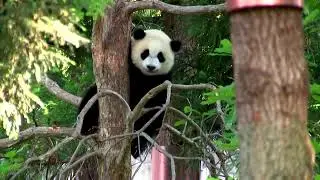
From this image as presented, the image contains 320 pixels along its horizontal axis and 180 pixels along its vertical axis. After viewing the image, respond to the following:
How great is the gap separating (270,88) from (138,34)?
4469mm

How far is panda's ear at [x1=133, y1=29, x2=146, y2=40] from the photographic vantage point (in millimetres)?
6465

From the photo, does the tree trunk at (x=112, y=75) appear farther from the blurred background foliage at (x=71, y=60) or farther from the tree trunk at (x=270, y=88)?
the tree trunk at (x=270, y=88)

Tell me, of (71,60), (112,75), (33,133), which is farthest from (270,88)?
(112,75)

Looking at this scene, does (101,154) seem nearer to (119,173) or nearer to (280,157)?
(119,173)

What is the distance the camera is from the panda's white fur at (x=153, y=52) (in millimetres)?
6609

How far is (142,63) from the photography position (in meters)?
6.59

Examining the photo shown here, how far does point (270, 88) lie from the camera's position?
2111mm

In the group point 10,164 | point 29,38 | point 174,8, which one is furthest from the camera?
point 10,164

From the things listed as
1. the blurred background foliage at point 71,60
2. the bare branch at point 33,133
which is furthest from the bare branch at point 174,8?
the bare branch at point 33,133

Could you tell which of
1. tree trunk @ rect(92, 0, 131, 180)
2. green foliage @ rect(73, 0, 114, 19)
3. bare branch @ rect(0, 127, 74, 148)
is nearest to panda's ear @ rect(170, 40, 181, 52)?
tree trunk @ rect(92, 0, 131, 180)

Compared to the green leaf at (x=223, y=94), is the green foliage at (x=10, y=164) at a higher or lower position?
lower

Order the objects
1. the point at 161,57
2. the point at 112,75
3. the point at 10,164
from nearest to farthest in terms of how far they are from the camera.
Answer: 1. the point at 112,75
2. the point at 10,164
3. the point at 161,57

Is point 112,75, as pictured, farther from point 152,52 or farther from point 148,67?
point 152,52

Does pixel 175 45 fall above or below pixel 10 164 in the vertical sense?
above
